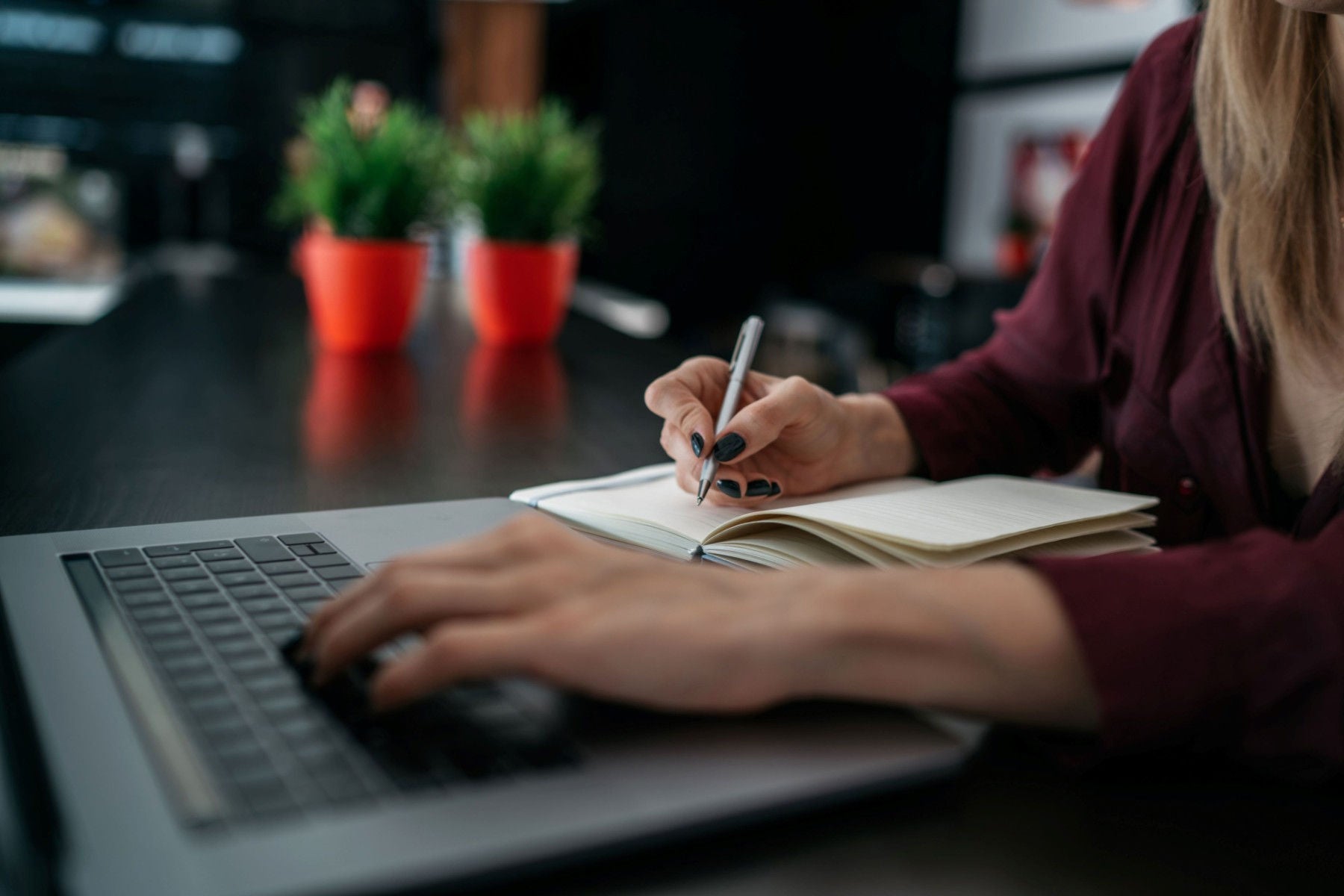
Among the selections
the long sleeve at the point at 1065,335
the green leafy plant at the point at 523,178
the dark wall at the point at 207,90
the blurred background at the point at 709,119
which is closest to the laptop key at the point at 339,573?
the long sleeve at the point at 1065,335

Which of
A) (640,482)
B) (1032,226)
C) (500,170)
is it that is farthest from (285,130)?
(640,482)

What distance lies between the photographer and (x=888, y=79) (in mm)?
5891

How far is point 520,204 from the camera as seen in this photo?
62.7 inches

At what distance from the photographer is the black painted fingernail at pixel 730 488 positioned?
0.74 m

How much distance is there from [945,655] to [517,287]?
1.31m

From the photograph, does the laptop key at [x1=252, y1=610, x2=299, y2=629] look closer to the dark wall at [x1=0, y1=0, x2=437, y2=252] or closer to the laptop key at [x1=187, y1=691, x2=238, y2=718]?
the laptop key at [x1=187, y1=691, x2=238, y2=718]

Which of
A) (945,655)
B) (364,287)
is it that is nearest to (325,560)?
(945,655)

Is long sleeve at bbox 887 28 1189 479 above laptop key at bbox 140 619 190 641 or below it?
above

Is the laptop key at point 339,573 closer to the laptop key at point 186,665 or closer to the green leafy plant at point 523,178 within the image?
the laptop key at point 186,665

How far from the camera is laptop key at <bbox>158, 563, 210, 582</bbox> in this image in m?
0.56

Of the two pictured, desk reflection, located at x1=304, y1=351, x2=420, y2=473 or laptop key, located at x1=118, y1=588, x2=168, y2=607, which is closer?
laptop key, located at x1=118, y1=588, x2=168, y2=607

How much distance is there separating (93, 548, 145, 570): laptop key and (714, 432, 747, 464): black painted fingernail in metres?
0.35

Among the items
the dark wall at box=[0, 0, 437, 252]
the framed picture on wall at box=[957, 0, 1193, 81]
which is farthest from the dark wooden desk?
the framed picture on wall at box=[957, 0, 1193, 81]

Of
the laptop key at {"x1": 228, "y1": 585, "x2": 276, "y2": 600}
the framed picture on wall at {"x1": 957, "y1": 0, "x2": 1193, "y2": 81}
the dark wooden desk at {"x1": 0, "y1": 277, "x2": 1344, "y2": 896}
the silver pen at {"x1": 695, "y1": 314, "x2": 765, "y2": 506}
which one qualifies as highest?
the framed picture on wall at {"x1": 957, "y1": 0, "x2": 1193, "y2": 81}
